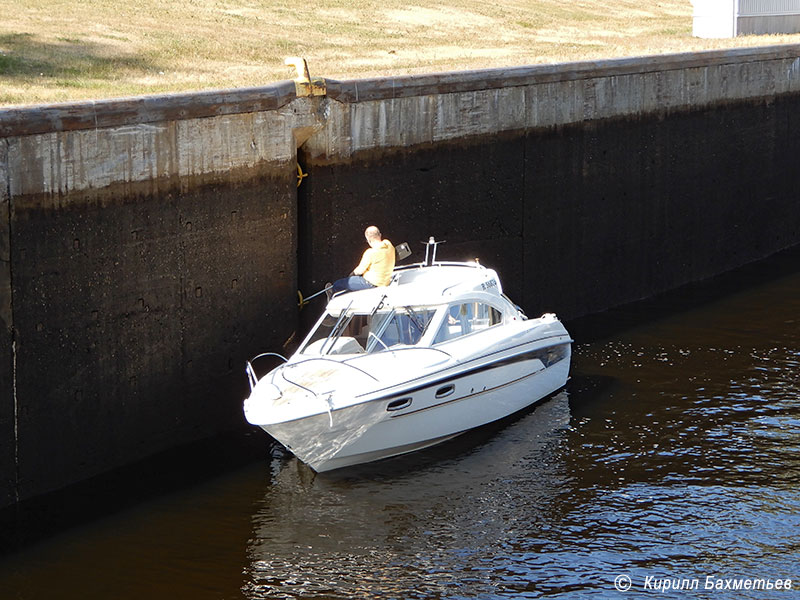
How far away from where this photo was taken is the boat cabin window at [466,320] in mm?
14250

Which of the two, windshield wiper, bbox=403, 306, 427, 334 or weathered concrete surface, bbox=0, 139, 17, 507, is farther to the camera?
windshield wiper, bbox=403, 306, 427, 334

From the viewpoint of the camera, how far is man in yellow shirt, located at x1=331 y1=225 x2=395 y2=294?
14812 millimetres

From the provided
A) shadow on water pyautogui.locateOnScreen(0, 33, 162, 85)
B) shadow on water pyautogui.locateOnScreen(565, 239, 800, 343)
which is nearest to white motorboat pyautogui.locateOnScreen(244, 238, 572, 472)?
shadow on water pyautogui.locateOnScreen(565, 239, 800, 343)

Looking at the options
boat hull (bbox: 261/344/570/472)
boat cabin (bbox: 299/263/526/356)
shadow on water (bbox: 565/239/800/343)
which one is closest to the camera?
boat hull (bbox: 261/344/570/472)

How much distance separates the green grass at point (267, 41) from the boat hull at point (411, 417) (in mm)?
7721

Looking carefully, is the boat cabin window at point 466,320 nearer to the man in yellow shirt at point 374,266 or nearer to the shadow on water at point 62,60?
the man in yellow shirt at point 374,266

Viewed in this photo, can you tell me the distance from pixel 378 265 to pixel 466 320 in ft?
4.14

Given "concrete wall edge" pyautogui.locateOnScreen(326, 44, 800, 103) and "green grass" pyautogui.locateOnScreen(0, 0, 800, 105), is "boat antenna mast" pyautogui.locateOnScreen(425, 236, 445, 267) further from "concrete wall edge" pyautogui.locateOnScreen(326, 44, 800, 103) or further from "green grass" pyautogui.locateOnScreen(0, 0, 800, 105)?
"green grass" pyautogui.locateOnScreen(0, 0, 800, 105)

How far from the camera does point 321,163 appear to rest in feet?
50.9

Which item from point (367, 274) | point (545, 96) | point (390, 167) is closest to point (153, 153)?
point (367, 274)

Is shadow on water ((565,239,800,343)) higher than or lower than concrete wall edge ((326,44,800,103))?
lower

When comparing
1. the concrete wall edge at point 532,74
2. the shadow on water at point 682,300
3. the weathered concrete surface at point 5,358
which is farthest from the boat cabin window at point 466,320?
the weathered concrete surface at point 5,358

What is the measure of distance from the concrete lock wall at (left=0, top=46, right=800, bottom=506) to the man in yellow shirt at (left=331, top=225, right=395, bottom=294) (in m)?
0.87

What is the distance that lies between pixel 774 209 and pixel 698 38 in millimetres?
6578
